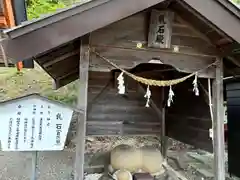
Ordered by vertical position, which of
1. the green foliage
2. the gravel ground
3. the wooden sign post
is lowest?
the gravel ground

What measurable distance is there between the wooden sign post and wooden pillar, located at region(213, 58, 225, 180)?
6.54ft

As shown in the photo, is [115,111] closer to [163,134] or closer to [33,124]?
[163,134]

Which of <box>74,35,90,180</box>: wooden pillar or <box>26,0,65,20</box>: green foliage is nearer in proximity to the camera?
<box>74,35,90,180</box>: wooden pillar


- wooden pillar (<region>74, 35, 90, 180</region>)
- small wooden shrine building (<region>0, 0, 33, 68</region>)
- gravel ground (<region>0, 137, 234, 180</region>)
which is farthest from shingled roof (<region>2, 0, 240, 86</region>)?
gravel ground (<region>0, 137, 234, 180</region>)

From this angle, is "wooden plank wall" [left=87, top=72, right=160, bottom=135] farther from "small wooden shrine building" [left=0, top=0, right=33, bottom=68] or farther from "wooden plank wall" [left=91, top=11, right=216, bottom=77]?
"wooden plank wall" [left=91, top=11, right=216, bottom=77]

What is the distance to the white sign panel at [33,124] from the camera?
8.34 ft

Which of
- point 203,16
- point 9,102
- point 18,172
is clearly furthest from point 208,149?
point 18,172

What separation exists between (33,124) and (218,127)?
7.78 feet

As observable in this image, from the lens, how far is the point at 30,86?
1239 centimetres

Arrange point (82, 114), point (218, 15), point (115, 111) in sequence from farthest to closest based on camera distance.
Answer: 1. point (115, 111)
2. point (82, 114)
3. point (218, 15)

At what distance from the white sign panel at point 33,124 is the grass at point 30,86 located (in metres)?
7.79

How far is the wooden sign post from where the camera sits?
254 cm

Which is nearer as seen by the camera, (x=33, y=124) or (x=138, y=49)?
(x=33, y=124)

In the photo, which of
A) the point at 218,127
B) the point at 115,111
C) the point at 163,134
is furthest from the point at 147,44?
the point at 163,134
